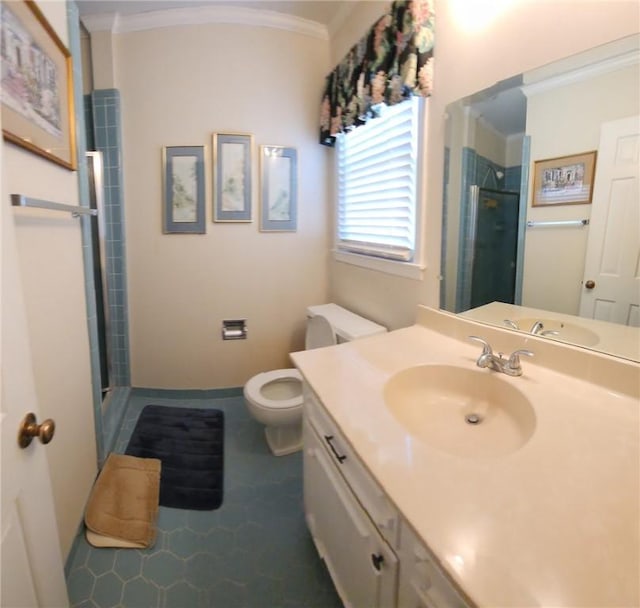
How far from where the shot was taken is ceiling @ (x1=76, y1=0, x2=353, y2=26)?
6.36ft

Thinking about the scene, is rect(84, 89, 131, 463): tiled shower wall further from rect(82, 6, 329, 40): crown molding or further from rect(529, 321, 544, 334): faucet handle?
rect(529, 321, 544, 334): faucet handle

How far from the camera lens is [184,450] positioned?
1948mm

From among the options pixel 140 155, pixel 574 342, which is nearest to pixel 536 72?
pixel 574 342

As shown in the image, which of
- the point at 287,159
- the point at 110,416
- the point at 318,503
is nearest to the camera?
the point at 318,503

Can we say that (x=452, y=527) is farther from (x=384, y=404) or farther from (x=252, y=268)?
(x=252, y=268)

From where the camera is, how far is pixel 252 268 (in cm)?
240

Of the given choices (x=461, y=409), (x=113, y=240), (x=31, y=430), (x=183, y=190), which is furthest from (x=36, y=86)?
(x=461, y=409)

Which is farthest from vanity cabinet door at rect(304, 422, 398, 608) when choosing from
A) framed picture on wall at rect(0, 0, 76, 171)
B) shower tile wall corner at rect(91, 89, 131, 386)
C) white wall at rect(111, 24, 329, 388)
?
shower tile wall corner at rect(91, 89, 131, 386)

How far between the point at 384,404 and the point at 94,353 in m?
1.39

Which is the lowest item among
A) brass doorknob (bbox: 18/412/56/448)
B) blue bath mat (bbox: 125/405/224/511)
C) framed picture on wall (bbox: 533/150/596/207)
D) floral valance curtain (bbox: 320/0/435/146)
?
blue bath mat (bbox: 125/405/224/511)

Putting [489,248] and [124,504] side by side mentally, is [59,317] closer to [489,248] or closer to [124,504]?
[124,504]

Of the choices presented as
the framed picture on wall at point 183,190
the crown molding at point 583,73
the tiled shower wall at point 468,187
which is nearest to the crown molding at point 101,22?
the framed picture on wall at point 183,190

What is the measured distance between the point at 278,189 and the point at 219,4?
1.09 meters

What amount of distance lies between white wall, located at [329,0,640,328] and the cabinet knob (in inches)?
38.2
